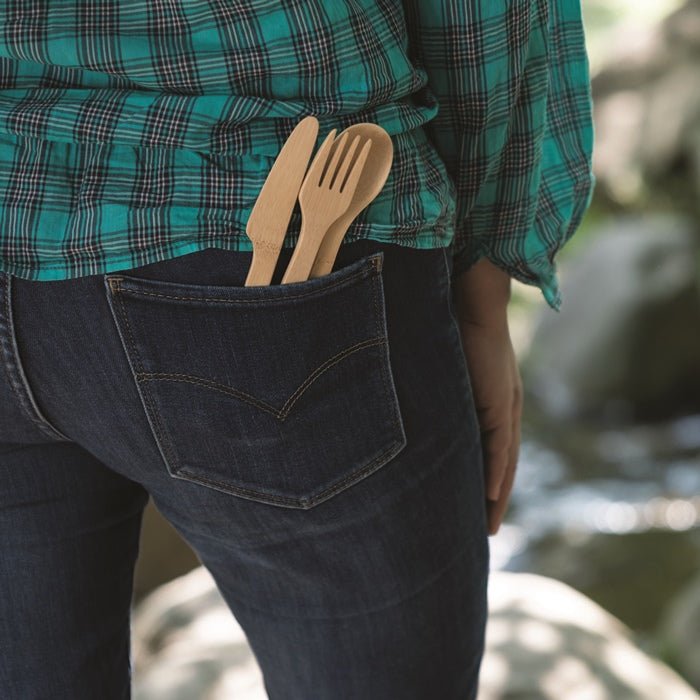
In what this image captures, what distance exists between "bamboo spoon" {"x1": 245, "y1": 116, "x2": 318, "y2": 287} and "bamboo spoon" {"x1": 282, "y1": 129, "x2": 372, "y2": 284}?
0.01 meters

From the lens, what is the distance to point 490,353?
0.94 metres

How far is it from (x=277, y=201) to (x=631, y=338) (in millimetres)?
4092

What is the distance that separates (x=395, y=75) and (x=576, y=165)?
0.95ft

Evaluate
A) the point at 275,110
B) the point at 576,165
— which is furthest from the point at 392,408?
the point at 576,165

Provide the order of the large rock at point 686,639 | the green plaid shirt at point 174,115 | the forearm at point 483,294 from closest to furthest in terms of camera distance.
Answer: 1. the green plaid shirt at point 174,115
2. the forearm at point 483,294
3. the large rock at point 686,639

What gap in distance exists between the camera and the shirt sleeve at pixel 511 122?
2.62 feet

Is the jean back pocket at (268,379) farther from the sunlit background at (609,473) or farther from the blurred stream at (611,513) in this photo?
A: the blurred stream at (611,513)

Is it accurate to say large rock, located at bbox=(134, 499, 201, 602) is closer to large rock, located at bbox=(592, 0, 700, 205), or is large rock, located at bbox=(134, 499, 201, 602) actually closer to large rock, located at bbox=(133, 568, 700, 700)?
large rock, located at bbox=(133, 568, 700, 700)

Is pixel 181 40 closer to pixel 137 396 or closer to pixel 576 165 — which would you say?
pixel 137 396

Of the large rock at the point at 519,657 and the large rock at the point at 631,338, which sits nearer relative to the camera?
the large rock at the point at 519,657

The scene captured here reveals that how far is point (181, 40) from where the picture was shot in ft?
2.24

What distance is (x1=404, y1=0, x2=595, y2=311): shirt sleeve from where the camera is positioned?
0.80 metres

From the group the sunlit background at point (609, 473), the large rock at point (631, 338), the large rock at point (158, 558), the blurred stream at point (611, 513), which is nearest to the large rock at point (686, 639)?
the sunlit background at point (609, 473)

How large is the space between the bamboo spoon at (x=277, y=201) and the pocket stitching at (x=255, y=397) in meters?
0.07
